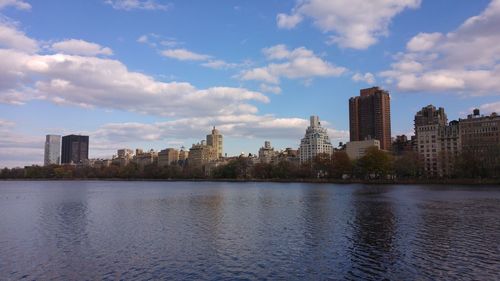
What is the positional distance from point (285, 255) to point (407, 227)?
18017 mm

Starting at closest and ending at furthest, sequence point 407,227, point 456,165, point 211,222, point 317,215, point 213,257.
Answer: point 213,257
point 407,227
point 211,222
point 317,215
point 456,165

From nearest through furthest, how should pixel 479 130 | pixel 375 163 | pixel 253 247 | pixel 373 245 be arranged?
pixel 253 247, pixel 373 245, pixel 375 163, pixel 479 130

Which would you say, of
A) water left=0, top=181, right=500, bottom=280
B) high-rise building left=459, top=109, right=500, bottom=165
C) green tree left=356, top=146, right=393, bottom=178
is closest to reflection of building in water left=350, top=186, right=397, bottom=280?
water left=0, top=181, right=500, bottom=280

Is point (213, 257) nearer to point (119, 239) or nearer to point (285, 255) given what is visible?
point (285, 255)

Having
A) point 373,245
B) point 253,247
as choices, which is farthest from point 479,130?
point 253,247

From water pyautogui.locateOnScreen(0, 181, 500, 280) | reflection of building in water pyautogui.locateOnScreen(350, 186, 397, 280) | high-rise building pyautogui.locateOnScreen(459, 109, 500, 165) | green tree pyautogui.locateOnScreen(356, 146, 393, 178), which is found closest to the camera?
water pyautogui.locateOnScreen(0, 181, 500, 280)

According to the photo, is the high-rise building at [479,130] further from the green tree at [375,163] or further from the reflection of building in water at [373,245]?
the reflection of building in water at [373,245]

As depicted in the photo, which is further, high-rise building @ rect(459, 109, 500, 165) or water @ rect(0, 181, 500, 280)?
high-rise building @ rect(459, 109, 500, 165)

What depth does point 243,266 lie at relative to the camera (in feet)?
83.4

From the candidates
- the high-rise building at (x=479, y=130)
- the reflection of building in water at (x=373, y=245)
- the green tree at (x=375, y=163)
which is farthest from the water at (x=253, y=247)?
the high-rise building at (x=479, y=130)

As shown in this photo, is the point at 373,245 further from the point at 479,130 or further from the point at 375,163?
the point at 479,130

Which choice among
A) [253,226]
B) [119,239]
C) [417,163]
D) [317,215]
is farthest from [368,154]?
[119,239]

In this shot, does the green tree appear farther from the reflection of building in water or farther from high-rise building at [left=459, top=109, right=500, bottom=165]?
the reflection of building in water

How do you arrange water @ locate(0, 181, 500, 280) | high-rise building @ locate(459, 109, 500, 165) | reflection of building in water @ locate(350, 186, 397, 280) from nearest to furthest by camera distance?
water @ locate(0, 181, 500, 280), reflection of building in water @ locate(350, 186, 397, 280), high-rise building @ locate(459, 109, 500, 165)
